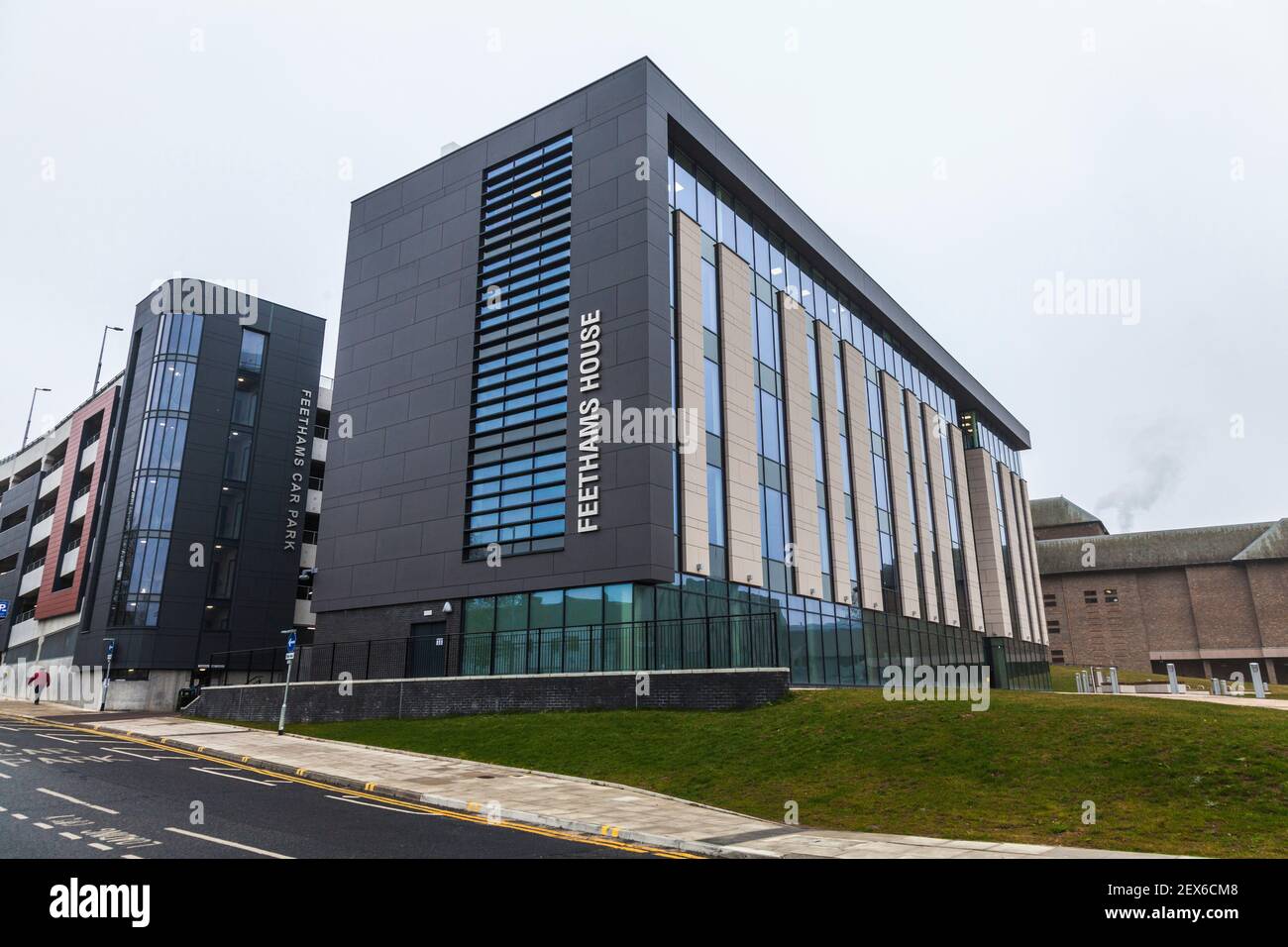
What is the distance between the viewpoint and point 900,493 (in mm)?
48156

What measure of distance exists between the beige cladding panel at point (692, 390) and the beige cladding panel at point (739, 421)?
5.68 feet

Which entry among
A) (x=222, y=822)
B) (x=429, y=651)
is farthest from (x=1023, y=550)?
(x=222, y=822)

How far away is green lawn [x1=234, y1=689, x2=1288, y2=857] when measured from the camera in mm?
11930

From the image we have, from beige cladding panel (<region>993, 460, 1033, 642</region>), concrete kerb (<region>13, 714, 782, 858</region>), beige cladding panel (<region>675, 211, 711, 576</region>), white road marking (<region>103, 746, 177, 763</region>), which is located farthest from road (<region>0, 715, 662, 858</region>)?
beige cladding panel (<region>993, 460, 1033, 642</region>)

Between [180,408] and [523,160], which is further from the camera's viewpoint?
[180,408]

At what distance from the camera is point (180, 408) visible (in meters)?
48.8

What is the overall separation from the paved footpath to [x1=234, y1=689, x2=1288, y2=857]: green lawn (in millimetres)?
844

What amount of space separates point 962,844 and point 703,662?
51.8 feet

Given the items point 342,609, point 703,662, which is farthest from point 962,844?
point 342,609

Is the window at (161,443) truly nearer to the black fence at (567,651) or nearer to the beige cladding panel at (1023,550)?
the black fence at (567,651)

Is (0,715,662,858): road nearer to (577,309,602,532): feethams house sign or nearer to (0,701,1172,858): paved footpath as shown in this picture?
(0,701,1172,858): paved footpath

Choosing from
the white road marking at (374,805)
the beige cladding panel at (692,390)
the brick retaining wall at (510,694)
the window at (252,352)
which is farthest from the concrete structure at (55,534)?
the white road marking at (374,805)

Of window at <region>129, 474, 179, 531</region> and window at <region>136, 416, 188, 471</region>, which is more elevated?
window at <region>136, 416, 188, 471</region>
